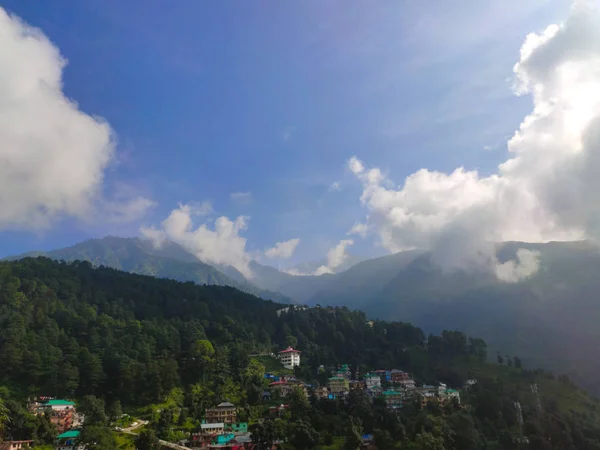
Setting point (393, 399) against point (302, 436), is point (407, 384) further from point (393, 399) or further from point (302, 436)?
point (302, 436)

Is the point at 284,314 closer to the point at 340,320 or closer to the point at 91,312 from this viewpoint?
the point at 340,320

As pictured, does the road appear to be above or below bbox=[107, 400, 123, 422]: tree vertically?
below

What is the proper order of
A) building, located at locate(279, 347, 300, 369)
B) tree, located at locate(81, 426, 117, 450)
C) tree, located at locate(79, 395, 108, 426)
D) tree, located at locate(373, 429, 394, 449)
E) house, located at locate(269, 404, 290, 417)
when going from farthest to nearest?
1. building, located at locate(279, 347, 300, 369)
2. house, located at locate(269, 404, 290, 417)
3. tree, located at locate(373, 429, 394, 449)
4. tree, located at locate(79, 395, 108, 426)
5. tree, located at locate(81, 426, 117, 450)

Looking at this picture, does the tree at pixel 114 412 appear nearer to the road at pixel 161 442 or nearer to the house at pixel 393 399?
the road at pixel 161 442

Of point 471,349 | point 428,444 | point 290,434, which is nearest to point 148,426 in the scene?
point 290,434

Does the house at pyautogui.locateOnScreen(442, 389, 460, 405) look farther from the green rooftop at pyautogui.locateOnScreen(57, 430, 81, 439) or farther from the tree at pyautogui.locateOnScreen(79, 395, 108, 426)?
the green rooftop at pyautogui.locateOnScreen(57, 430, 81, 439)

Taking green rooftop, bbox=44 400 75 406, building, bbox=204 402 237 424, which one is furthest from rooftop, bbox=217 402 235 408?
green rooftop, bbox=44 400 75 406

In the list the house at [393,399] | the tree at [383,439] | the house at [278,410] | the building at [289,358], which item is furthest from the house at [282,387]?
the tree at [383,439]
